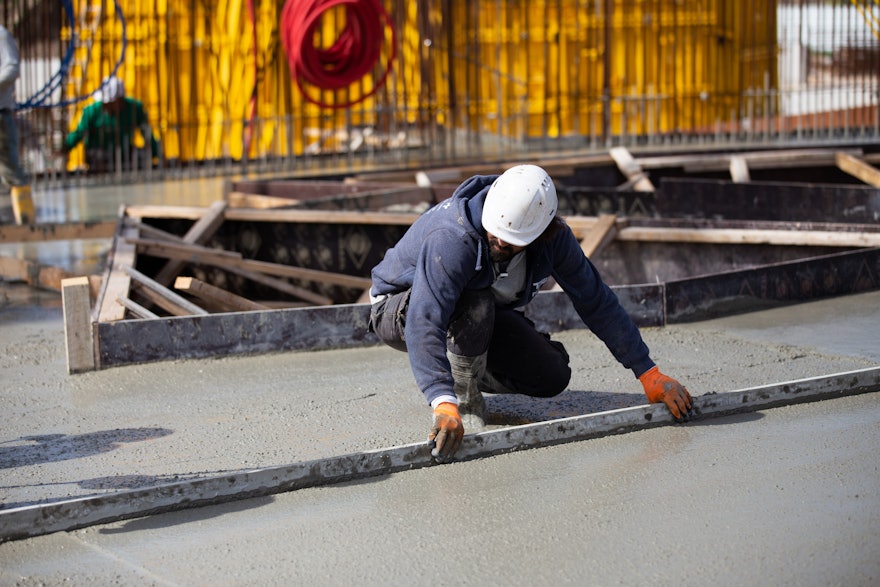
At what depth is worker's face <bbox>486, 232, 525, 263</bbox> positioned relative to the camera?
354 cm

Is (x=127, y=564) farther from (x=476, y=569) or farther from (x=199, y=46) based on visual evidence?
(x=199, y=46)

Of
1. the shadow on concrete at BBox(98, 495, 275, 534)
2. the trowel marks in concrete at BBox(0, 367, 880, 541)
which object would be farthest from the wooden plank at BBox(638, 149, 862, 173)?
the shadow on concrete at BBox(98, 495, 275, 534)

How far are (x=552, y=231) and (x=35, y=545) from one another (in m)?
1.85

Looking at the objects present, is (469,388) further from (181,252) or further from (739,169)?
(739,169)

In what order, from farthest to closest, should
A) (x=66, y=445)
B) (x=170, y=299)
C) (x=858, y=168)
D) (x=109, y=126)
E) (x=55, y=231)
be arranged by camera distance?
(x=109, y=126) → (x=858, y=168) → (x=55, y=231) → (x=170, y=299) → (x=66, y=445)

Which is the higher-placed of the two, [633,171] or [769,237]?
[633,171]

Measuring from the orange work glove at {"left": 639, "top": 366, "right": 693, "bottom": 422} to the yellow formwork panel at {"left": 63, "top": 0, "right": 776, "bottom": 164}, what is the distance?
390 inches

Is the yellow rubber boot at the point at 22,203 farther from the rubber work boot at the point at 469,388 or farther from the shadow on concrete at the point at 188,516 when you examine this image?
the shadow on concrete at the point at 188,516

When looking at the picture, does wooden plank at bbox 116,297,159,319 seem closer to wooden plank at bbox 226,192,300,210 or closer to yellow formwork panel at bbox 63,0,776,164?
wooden plank at bbox 226,192,300,210

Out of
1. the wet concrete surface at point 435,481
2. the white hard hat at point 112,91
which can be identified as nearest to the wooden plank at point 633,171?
the wet concrete surface at point 435,481

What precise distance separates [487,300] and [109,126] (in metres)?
10.3

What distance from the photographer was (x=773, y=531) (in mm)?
3045

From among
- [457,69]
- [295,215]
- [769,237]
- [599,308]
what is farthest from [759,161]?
[599,308]

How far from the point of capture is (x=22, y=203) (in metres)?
9.29
